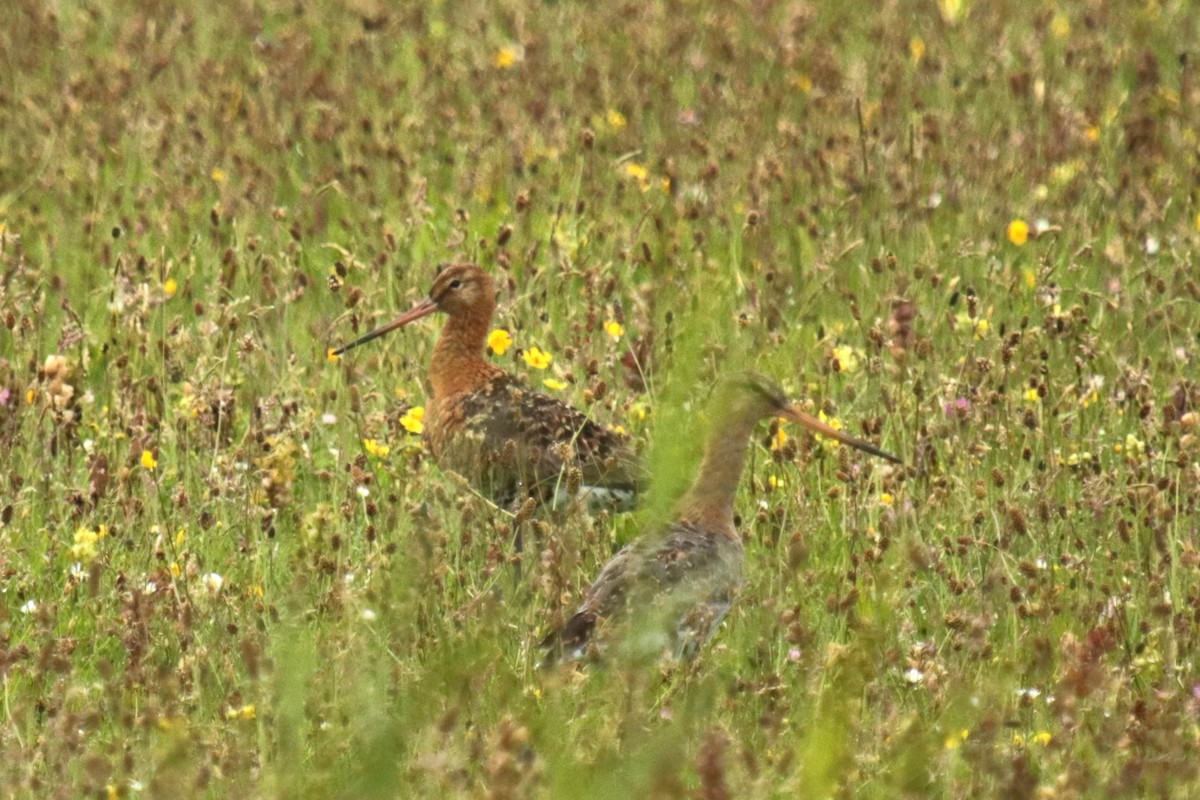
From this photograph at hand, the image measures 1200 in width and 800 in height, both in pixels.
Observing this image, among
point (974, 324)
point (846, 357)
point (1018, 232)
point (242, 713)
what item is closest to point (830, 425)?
point (974, 324)

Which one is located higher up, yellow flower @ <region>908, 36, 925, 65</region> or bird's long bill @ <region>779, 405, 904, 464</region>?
bird's long bill @ <region>779, 405, 904, 464</region>

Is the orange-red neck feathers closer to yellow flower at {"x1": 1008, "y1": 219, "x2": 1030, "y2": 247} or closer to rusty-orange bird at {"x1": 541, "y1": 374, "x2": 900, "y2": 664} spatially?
rusty-orange bird at {"x1": 541, "y1": 374, "x2": 900, "y2": 664}

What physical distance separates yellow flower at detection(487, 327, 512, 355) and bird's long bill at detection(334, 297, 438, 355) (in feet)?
0.74

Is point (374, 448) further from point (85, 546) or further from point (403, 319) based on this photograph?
point (85, 546)

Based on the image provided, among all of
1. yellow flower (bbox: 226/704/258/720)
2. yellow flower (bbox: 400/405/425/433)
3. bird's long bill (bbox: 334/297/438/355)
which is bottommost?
yellow flower (bbox: 400/405/425/433)

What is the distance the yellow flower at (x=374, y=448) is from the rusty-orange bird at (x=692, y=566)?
1164 mm

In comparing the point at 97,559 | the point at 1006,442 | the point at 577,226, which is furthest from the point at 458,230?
the point at 97,559

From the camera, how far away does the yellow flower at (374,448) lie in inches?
264

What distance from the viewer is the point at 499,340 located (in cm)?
759

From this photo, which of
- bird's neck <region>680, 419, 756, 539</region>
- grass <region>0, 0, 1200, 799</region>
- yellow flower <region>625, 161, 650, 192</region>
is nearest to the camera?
grass <region>0, 0, 1200, 799</region>

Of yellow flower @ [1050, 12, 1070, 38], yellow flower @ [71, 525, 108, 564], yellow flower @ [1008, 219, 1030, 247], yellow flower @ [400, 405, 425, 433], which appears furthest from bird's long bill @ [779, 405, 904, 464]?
yellow flower @ [1050, 12, 1070, 38]

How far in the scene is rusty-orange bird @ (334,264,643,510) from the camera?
650 cm

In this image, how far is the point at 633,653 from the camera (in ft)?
11.3

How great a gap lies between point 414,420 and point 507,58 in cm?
418
